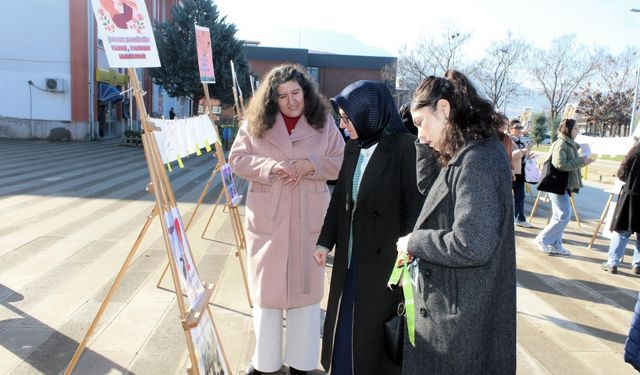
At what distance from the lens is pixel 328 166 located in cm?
318

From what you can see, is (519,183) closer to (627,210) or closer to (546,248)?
(546,248)

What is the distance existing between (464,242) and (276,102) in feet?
5.77

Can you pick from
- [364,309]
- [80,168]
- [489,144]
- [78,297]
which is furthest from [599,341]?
[80,168]

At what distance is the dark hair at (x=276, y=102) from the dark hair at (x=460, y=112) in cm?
133

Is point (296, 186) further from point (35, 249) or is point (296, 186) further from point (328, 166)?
point (35, 249)

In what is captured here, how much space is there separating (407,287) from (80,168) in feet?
45.6

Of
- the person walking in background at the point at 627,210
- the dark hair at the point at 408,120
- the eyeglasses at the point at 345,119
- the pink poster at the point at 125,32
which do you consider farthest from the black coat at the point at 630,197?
the pink poster at the point at 125,32

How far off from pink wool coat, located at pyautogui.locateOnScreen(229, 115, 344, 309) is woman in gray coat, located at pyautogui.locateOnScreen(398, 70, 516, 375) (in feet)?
3.95

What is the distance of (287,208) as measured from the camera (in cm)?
315

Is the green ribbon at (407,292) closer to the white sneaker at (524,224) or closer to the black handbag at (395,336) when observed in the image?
the black handbag at (395,336)

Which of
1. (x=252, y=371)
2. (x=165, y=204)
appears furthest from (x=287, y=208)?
(x=252, y=371)

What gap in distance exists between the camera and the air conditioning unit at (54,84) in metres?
23.8

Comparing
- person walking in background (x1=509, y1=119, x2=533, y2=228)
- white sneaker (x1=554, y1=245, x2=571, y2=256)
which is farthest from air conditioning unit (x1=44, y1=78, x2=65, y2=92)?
white sneaker (x1=554, y1=245, x2=571, y2=256)

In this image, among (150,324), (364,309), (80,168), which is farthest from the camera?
(80,168)
